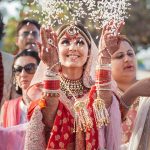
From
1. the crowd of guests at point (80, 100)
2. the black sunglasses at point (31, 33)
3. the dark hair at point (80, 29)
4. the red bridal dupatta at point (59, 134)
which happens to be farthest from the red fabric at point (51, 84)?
the black sunglasses at point (31, 33)

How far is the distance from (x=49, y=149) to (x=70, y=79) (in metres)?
0.57

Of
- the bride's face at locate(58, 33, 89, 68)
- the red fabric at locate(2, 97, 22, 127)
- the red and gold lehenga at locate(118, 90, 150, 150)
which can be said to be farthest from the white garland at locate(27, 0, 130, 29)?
the red fabric at locate(2, 97, 22, 127)

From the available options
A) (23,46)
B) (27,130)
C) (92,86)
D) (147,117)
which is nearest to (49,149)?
(27,130)

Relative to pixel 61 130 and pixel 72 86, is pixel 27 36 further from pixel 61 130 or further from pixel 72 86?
pixel 61 130

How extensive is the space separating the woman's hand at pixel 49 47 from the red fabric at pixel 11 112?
1427 millimetres

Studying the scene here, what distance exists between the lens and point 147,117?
14.8 ft

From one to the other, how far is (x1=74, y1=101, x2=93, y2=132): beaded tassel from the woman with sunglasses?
129cm

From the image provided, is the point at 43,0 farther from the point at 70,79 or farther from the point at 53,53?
the point at 70,79

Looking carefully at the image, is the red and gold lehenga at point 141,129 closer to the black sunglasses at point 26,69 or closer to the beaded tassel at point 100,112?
the beaded tassel at point 100,112

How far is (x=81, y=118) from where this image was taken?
13.6 ft

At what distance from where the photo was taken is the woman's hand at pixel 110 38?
4.18 meters

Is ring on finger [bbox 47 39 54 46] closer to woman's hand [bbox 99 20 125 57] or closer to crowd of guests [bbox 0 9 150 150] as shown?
crowd of guests [bbox 0 9 150 150]

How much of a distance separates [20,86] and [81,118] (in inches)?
68.9

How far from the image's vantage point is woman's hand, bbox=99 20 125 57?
4184 millimetres
